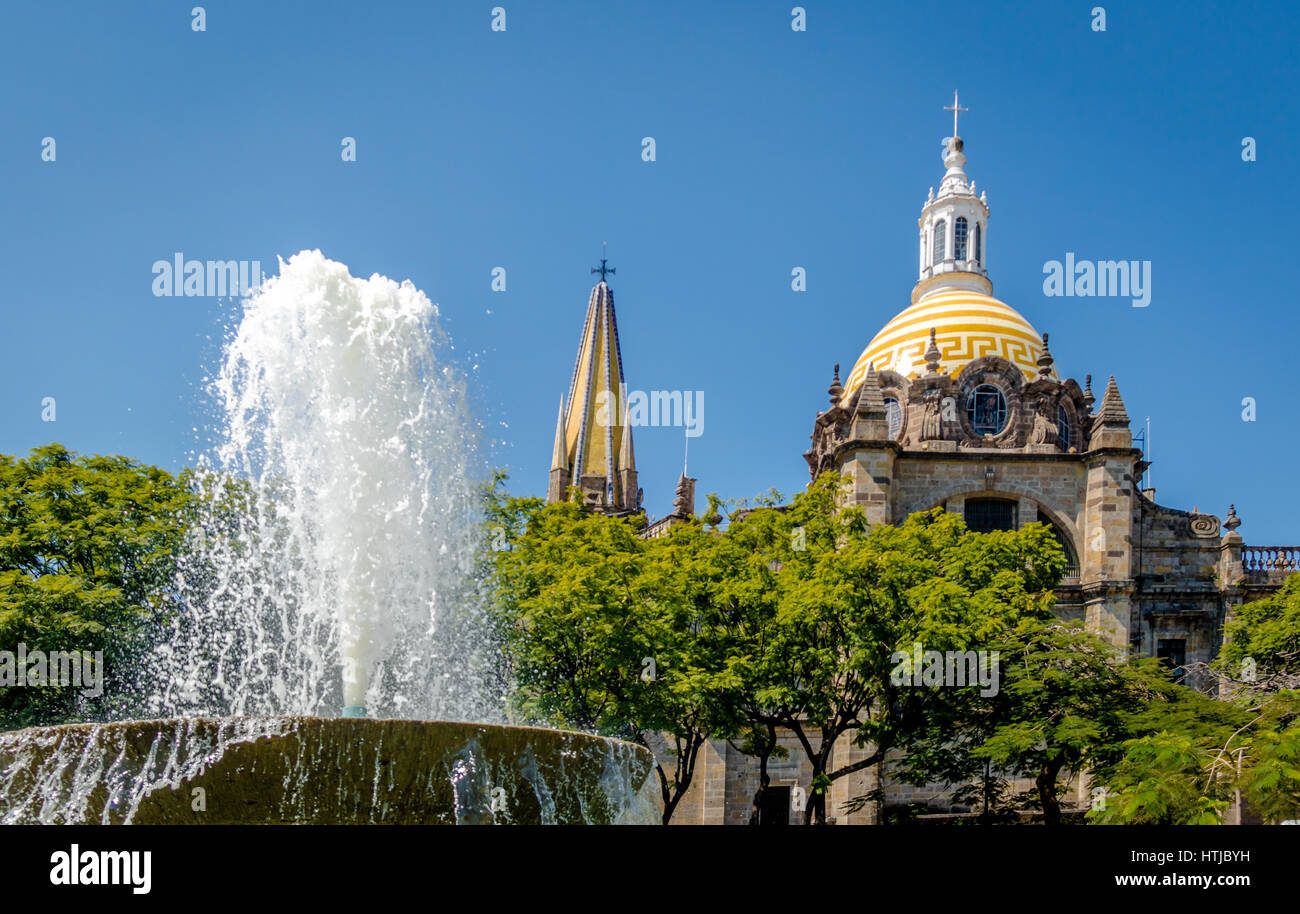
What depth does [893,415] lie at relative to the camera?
41812mm

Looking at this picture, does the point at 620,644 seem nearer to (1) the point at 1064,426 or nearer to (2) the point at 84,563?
(2) the point at 84,563

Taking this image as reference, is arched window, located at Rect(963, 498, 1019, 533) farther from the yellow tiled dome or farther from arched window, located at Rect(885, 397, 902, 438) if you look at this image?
the yellow tiled dome

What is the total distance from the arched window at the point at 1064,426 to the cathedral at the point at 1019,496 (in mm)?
64

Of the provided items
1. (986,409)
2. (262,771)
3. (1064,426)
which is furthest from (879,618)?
(262,771)

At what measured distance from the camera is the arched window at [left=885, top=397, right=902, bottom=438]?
1622 inches

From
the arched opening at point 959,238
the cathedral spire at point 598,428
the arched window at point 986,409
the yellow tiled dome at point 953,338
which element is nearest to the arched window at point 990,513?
the arched window at point 986,409

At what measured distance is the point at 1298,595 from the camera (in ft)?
105

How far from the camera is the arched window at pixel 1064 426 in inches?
1586

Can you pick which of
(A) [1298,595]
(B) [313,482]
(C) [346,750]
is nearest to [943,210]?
(A) [1298,595]

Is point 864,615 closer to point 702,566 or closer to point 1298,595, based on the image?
point 702,566
